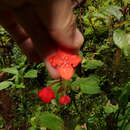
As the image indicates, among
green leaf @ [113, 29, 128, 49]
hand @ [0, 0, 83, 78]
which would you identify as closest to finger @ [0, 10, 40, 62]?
hand @ [0, 0, 83, 78]

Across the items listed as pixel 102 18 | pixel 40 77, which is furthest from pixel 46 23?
pixel 40 77

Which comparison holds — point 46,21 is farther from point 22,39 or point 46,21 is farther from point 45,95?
point 45,95

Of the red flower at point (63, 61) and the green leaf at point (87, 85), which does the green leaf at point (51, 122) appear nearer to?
the green leaf at point (87, 85)

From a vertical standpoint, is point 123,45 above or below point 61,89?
above

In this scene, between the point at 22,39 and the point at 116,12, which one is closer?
the point at 22,39

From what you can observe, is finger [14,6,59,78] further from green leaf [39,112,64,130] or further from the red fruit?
green leaf [39,112,64,130]

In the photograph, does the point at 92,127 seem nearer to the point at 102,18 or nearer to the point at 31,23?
the point at 102,18

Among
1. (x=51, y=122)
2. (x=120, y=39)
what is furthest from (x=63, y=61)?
(x=51, y=122)
